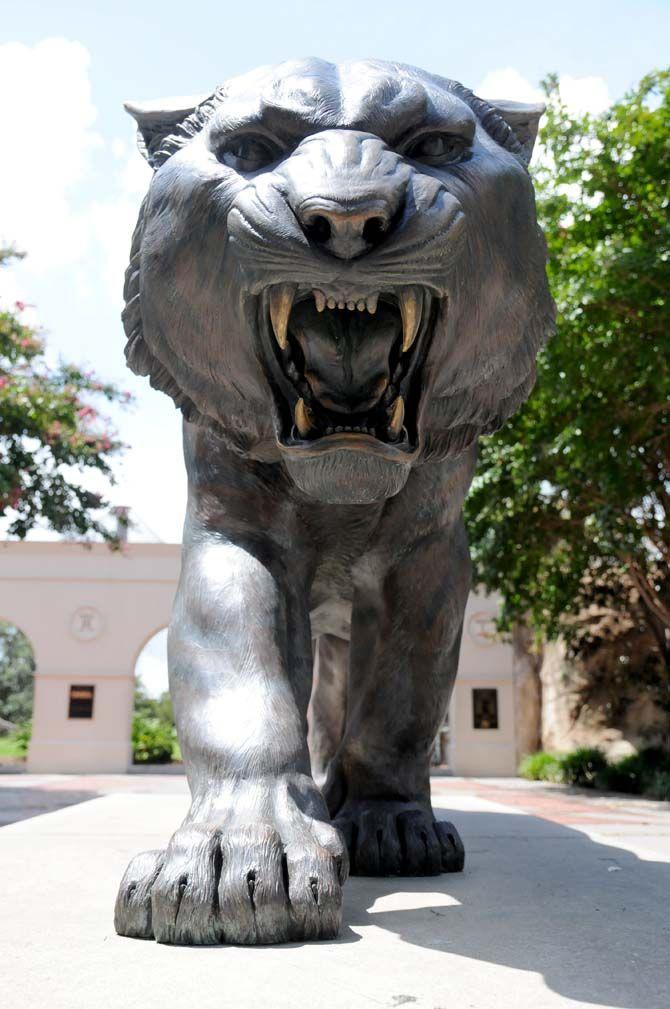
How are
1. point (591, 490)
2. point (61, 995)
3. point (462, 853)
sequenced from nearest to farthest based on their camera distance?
1. point (61, 995)
2. point (462, 853)
3. point (591, 490)

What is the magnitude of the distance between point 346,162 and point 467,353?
436 mm

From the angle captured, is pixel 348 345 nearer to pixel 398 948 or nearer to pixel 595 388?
pixel 398 948

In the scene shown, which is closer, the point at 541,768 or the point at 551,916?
the point at 551,916

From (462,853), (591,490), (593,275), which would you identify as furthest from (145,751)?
(462,853)

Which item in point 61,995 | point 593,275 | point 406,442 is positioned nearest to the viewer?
point 61,995

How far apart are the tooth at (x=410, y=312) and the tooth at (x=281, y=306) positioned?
18cm

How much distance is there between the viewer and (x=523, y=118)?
1938 mm

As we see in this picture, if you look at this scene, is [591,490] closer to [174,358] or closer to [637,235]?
[637,235]

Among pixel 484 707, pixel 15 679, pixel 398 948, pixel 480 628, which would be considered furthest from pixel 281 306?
pixel 15 679

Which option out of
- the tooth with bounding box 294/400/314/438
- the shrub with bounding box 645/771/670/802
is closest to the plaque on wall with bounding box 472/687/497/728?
the shrub with bounding box 645/771/670/802

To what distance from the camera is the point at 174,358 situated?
5.92 ft

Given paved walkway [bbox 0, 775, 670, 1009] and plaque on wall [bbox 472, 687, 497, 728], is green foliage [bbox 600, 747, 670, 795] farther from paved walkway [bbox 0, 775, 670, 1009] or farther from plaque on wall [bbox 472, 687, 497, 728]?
paved walkway [bbox 0, 775, 670, 1009]

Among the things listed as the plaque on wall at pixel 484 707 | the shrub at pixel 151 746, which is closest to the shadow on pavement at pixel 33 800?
the shrub at pixel 151 746

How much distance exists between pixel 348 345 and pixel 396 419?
15 cm
